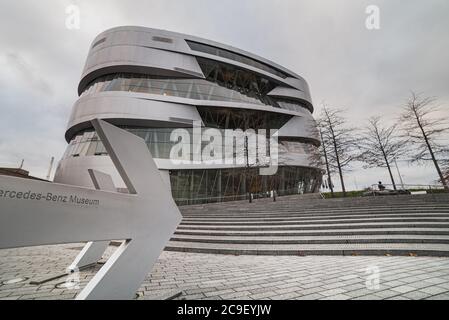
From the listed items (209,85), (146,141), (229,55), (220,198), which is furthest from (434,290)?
(229,55)

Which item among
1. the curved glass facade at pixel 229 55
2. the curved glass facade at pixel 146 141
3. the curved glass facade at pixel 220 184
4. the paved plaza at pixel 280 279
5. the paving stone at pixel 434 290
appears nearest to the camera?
the paving stone at pixel 434 290

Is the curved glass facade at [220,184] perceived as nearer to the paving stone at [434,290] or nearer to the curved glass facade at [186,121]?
the curved glass facade at [186,121]

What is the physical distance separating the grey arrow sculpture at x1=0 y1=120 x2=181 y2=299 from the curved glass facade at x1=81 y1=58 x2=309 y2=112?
25173 millimetres

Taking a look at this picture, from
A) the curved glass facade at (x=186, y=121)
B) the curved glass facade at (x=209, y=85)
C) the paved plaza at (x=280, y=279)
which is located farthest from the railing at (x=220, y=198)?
the paved plaza at (x=280, y=279)

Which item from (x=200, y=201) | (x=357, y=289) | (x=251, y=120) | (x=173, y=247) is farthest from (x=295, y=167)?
(x=357, y=289)

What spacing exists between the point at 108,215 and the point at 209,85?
29069mm

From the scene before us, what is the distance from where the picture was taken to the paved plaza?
3080 mm

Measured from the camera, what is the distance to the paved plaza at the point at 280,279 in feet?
10.1

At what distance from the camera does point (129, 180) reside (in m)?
Answer: 2.90

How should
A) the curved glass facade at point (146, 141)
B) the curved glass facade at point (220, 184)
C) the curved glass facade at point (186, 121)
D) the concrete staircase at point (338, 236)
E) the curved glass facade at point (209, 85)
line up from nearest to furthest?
1. the concrete staircase at point (338, 236)
2. the curved glass facade at point (146, 141)
3. the curved glass facade at point (186, 121)
4. the curved glass facade at point (220, 184)
5. the curved glass facade at point (209, 85)

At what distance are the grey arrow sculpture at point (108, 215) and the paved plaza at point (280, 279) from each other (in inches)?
32.8

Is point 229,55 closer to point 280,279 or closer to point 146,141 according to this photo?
point 146,141

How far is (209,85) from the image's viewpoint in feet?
96.1

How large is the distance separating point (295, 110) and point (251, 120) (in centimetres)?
1090
